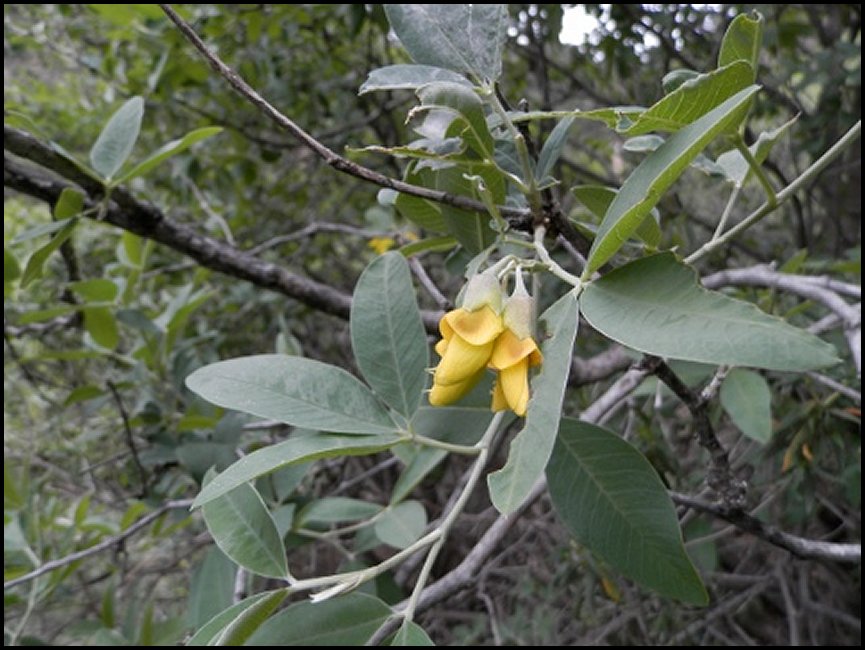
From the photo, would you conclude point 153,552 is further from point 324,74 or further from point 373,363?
point 373,363

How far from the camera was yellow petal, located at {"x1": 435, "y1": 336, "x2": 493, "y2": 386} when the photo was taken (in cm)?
49

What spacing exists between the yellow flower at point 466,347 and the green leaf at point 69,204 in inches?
25.2

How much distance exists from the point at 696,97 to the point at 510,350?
19 centimetres

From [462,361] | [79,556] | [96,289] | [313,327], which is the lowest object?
[313,327]

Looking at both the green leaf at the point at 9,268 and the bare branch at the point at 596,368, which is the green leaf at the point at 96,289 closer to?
the green leaf at the point at 9,268

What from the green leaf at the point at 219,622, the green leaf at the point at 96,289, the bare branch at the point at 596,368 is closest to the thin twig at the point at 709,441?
the green leaf at the point at 219,622

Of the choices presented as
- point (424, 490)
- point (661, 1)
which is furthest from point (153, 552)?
point (661, 1)

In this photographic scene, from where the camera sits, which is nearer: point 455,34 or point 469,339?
point 469,339

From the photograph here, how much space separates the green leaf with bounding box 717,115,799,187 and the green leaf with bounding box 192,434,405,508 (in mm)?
362

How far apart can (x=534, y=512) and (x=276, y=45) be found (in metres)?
1.41

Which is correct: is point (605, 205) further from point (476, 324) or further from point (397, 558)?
point (397, 558)

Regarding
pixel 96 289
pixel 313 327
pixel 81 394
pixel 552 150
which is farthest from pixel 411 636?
pixel 313 327

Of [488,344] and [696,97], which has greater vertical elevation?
[696,97]

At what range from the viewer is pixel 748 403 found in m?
1.04
